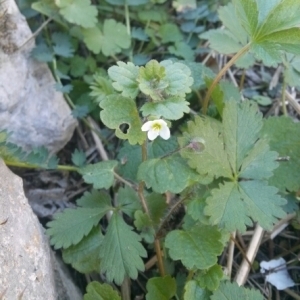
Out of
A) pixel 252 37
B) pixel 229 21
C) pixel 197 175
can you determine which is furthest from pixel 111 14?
pixel 197 175

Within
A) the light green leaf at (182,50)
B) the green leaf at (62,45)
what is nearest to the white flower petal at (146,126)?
the green leaf at (62,45)

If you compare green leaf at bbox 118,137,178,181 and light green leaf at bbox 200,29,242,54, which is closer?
green leaf at bbox 118,137,178,181

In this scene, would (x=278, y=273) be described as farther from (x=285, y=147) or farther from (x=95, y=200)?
(x=95, y=200)

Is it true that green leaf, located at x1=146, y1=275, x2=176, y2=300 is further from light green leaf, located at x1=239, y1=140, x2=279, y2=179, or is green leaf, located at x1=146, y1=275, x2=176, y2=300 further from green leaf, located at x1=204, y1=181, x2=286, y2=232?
light green leaf, located at x1=239, y1=140, x2=279, y2=179

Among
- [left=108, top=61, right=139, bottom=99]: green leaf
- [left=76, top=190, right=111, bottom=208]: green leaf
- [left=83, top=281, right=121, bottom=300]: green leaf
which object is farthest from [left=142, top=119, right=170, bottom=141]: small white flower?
[left=83, top=281, right=121, bottom=300]: green leaf

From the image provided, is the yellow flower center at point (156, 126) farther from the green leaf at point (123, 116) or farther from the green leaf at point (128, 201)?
the green leaf at point (128, 201)

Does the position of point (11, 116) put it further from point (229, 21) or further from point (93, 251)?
point (229, 21)

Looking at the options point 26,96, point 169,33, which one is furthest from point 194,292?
point 169,33
